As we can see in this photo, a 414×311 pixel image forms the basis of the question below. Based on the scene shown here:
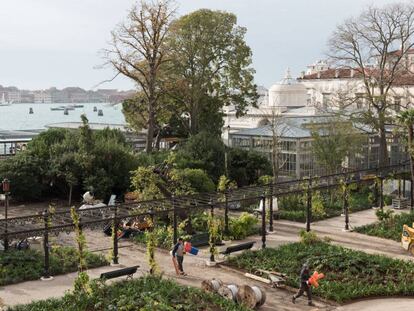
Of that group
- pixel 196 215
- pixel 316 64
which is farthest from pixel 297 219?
pixel 316 64

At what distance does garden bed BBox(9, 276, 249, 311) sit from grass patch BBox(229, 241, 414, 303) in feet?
12.3

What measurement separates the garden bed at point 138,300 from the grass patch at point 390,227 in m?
12.3

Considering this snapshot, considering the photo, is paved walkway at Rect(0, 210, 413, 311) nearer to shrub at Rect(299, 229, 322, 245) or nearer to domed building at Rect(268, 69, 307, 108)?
shrub at Rect(299, 229, 322, 245)

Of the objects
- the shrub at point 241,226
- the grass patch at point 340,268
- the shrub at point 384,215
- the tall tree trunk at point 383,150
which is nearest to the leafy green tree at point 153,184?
the shrub at point 241,226

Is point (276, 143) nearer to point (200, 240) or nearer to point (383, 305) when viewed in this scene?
point (200, 240)

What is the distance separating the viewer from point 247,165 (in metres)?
40.4

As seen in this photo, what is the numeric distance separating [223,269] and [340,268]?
4132 mm

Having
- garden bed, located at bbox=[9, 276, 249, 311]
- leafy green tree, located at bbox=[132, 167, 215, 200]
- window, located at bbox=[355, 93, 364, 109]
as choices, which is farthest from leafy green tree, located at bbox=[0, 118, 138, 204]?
garden bed, located at bbox=[9, 276, 249, 311]

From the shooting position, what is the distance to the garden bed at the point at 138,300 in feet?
50.9

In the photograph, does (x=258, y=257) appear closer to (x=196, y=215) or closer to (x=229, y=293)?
(x=229, y=293)

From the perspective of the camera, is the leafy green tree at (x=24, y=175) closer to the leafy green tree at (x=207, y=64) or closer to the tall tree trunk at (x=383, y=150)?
the leafy green tree at (x=207, y=64)

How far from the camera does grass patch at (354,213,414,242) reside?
2644cm

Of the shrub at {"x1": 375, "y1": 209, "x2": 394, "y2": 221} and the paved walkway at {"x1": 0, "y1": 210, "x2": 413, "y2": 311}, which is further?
the shrub at {"x1": 375, "y1": 209, "x2": 394, "y2": 221}

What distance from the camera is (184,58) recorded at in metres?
46.5
